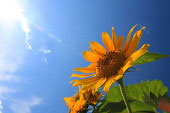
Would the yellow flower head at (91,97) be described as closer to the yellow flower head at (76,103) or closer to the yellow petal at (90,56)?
the yellow flower head at (76,103)

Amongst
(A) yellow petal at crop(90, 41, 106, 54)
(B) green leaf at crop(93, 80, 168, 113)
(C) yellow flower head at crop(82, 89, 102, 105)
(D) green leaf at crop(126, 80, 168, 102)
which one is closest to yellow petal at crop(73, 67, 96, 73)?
(A) yellow petal at crop(90, 41, 106, 54)

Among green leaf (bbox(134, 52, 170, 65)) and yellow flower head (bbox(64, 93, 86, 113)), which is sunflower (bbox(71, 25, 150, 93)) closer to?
green leaf (bbox(134, 52, 170, 65))

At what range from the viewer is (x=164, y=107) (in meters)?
0.72

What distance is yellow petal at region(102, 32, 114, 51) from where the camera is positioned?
236 cm

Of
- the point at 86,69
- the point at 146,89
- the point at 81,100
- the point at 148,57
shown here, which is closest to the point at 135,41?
the point at 148,57

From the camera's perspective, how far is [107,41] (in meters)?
2.39

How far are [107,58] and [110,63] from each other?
0.31ft

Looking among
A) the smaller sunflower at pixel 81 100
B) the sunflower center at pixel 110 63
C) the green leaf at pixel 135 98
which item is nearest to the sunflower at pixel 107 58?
the sunflower center at pixel 110 63

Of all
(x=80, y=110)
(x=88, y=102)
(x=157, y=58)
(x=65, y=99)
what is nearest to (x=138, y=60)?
(x=157, y=58)

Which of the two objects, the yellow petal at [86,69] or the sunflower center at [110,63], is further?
the yellow petal at [86,69]

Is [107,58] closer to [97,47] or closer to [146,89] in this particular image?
[97,47]

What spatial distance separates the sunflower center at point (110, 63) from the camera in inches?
84.7

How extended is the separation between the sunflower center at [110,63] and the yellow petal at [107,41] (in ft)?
0.19

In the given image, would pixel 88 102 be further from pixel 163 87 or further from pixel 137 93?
pixel 163 87
